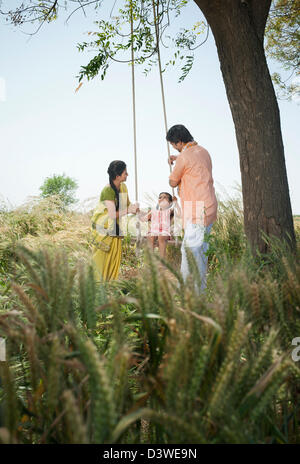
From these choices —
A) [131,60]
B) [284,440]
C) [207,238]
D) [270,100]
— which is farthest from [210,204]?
[284,440]

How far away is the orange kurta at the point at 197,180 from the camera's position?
3.61 meters

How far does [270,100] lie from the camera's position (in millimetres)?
3133

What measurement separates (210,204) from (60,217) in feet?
13.7

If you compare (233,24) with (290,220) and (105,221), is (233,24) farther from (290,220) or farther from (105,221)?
(105,221)

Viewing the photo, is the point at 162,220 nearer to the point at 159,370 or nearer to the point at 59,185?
the point at 159,370

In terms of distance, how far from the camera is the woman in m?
4.02

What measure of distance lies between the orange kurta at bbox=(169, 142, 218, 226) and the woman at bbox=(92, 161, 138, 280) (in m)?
0.75

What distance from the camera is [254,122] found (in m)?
3.10

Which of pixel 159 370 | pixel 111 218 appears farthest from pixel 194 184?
pixel 159 370

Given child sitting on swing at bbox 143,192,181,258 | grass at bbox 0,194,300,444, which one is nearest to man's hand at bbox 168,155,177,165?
child sitting on swing at bbox 143,192,181,258

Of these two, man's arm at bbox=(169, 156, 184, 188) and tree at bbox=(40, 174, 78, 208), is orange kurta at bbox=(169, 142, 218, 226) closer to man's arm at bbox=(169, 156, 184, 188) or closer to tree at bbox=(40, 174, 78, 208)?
man's arm at bbox=(169, 156, 184, 188)

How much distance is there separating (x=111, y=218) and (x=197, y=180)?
1056 millimetres

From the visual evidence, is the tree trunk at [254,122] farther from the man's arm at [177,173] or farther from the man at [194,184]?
the man's arm at [177,173]
